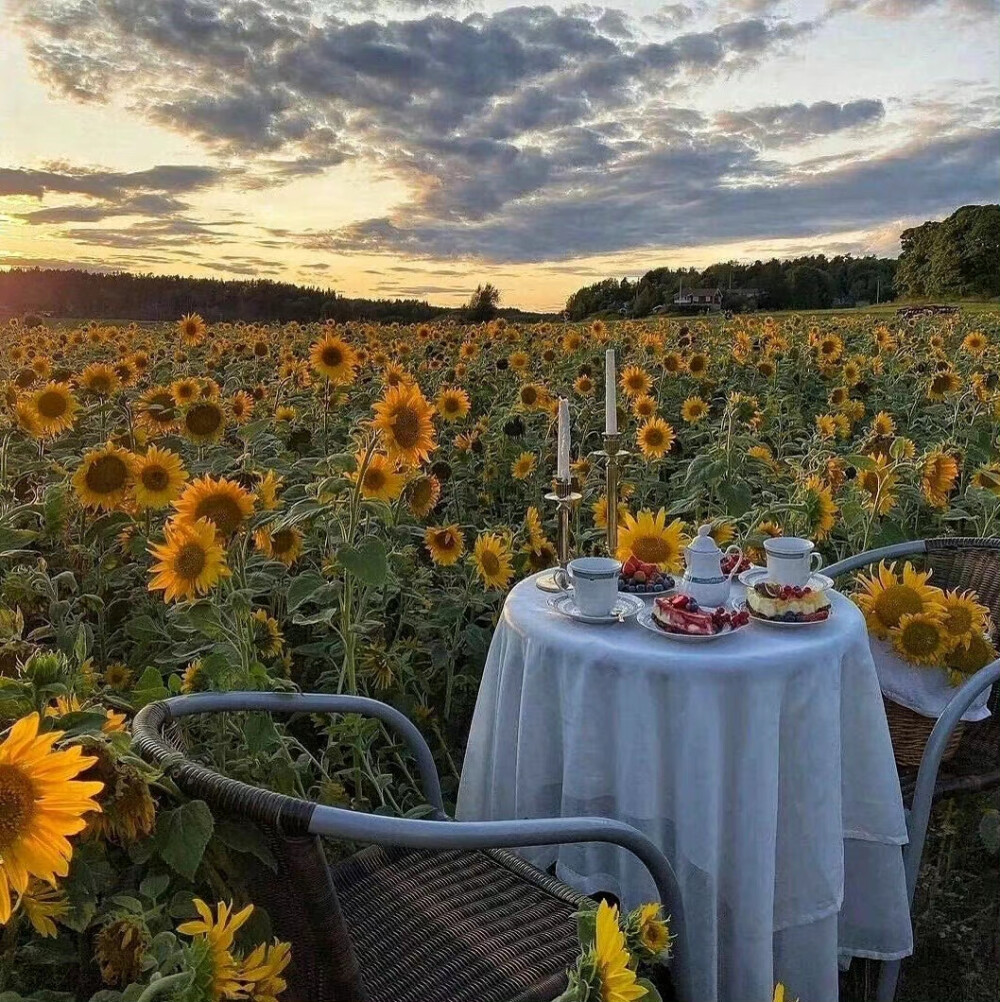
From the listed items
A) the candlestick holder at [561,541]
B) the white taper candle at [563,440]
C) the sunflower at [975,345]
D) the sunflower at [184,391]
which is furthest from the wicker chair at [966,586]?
the sunflower at [975,345]

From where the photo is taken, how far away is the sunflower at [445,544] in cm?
340

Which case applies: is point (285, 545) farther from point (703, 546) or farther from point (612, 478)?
point (703, 546)

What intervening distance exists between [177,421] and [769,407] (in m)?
3.21

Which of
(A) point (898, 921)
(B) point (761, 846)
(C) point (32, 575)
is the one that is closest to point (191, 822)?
(B) point (761, 846)

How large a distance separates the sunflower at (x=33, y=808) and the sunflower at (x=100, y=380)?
383cm

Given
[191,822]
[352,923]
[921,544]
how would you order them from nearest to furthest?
[191,822]
[352,923]
[921,544]

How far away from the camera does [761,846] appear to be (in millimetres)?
2066

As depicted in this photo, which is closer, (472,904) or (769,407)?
(472,904)

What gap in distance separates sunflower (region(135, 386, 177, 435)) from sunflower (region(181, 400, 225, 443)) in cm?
27

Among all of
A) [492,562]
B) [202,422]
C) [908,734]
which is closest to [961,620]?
[908,734]

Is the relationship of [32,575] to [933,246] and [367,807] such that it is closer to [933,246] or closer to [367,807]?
[367,807]

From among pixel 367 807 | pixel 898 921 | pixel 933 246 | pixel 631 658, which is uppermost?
pixel 933 246

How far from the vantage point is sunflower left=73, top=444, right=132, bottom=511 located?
10.2ft

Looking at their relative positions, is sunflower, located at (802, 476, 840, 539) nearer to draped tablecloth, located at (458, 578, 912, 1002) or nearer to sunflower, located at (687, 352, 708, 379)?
draped tablecloth, located at (458, 578, 912, 1002)
